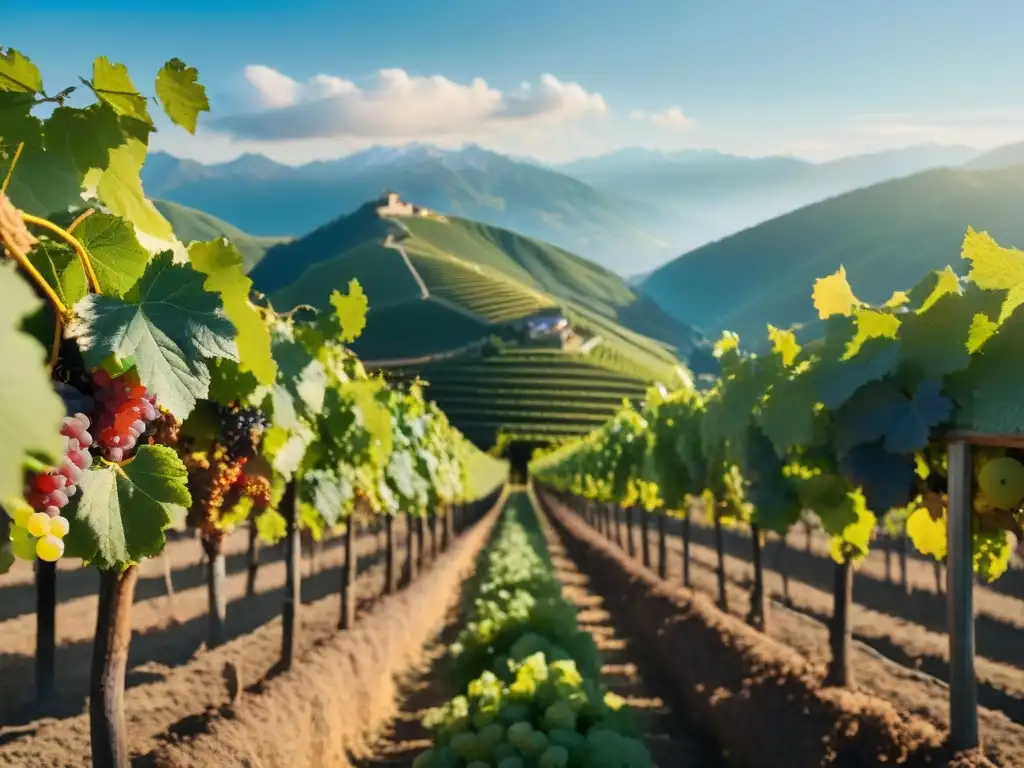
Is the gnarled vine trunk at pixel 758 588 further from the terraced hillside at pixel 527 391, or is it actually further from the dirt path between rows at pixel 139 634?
the terraced hillside at pixel 527 391

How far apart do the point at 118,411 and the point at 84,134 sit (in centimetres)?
101

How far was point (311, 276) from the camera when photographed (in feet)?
542

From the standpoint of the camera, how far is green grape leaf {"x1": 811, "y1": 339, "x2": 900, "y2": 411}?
4.64 meters

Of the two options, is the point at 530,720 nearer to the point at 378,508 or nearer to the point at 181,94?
the point at 181,94

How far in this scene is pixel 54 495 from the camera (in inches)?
65.1

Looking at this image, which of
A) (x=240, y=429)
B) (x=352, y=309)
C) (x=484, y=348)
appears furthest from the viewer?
(x=484, y=348)

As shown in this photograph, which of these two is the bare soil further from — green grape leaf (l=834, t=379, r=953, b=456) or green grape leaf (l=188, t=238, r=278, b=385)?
green grape leaf (l=834, t=379, r=953, b=456)

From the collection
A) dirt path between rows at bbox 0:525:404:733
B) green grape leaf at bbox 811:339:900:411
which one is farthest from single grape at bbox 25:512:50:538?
dirt path between rows at bbox 0:525:404:733

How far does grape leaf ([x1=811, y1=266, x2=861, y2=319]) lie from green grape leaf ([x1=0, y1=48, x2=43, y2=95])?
430cm

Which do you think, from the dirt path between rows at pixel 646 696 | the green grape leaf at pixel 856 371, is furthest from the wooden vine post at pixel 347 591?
the green grape leaf at pixel 856 371

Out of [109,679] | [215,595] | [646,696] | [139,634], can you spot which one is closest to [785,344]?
[109,679]

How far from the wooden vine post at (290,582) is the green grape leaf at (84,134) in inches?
246

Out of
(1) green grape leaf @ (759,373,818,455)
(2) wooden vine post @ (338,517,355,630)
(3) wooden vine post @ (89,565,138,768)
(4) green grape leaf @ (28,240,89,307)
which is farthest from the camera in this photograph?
(2) wooden vine post @ (338,517,355,630)

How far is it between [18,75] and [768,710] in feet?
24.3
